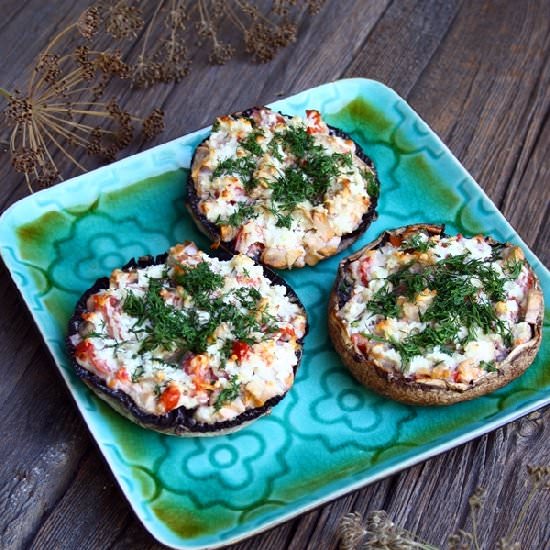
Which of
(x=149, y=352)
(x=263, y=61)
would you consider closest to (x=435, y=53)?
(x=263, y=61)

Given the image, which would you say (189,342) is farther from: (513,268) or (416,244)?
(513,268)

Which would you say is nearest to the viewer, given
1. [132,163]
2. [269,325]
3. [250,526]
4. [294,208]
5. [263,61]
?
[250,526]

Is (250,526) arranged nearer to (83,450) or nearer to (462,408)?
(83,450)

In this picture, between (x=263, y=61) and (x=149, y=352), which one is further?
(x=263, y=61)

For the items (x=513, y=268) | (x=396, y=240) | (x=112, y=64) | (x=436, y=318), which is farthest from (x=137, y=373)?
(x=112, y=64)

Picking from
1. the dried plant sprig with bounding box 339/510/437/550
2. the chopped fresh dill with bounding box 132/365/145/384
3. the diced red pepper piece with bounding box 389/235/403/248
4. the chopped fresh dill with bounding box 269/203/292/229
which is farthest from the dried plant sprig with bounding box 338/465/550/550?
the chopped fresh dill with bounding box 269/203/292/229

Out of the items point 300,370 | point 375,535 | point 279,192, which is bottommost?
point 300,370
